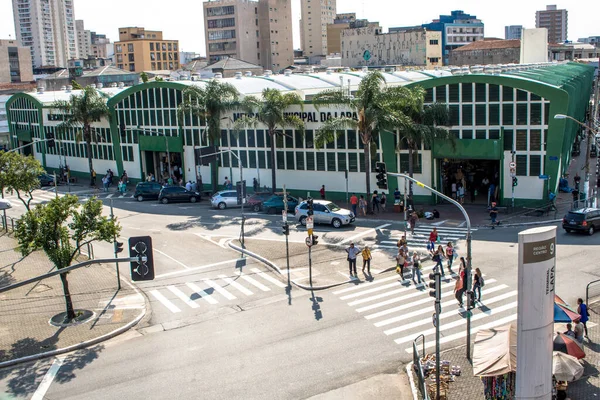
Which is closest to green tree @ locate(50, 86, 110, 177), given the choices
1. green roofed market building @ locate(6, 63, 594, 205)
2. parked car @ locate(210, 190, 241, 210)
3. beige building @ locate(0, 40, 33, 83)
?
green roofed market building @ locate(6, 63, 594, 205)

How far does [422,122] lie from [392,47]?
102 meters

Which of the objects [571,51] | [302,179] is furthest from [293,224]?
[571,51]

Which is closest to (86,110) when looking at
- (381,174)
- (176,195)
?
(176,195)

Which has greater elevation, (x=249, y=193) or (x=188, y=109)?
(x=188, y=109)

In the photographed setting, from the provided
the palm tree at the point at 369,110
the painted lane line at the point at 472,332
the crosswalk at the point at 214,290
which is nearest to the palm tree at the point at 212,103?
the palm tree at the point at 369,110

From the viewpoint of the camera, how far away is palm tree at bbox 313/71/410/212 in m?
42.9

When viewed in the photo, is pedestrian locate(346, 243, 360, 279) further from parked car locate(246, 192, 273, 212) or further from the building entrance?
parked car locate(246, 192, 273, 212)

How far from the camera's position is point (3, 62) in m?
142

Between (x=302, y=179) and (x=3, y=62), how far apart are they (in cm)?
11252

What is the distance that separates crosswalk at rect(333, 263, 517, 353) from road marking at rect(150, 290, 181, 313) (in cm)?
692

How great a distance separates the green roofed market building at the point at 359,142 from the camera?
4316 centimetres

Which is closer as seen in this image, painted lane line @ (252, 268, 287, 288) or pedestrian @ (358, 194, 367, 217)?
painted lane line @ (252, 268, 287, 288)

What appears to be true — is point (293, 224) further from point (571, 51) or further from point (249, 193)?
point (571, 51)

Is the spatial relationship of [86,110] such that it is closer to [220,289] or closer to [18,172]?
[18,172]
